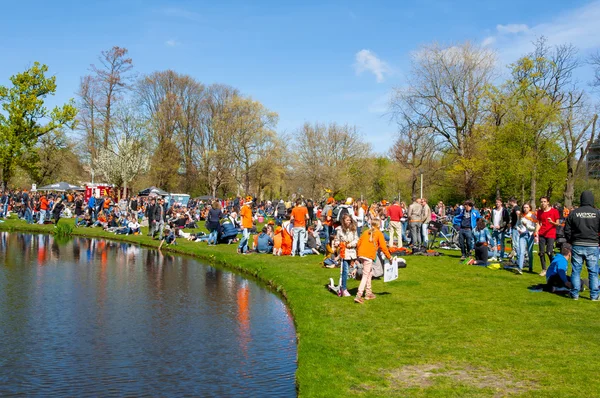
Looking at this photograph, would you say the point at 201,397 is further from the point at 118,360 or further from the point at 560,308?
the point at 560,308

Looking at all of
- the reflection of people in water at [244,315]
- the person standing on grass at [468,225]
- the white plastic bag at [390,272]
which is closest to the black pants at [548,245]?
the person standing on grass at [468,225]

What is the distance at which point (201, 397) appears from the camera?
6340mm

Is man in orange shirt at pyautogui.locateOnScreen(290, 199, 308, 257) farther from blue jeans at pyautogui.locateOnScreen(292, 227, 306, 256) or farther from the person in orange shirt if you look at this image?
the person in orange shirt

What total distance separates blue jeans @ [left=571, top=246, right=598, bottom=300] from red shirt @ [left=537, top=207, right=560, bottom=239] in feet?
9.32

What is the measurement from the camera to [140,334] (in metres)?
8.94

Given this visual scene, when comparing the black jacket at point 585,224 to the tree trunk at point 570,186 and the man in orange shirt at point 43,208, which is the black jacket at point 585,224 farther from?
the tree trunk at point 570,186

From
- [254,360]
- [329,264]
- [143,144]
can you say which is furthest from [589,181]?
[254,360]

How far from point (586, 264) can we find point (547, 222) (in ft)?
10.1

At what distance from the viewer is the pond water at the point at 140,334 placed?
266 inches

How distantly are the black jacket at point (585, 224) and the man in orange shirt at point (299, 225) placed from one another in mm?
8370

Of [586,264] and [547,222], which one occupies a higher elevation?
[547,222]

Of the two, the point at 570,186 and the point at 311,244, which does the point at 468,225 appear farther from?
the point at 570,186

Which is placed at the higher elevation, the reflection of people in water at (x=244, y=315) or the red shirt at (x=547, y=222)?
the red shirt at (x=547, y=222)

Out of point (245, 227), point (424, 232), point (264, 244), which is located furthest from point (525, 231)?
point (245, 227)
